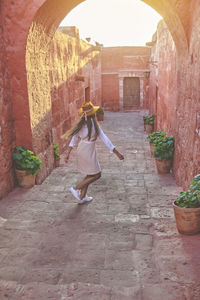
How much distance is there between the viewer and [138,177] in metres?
5.86

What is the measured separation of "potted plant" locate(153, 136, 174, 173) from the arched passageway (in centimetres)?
102

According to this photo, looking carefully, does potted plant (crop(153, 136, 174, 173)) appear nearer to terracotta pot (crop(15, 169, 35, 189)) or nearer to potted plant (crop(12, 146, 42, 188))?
potted plant (crop(12, 146, 42, 188))

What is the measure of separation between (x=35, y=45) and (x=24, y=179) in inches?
93.3

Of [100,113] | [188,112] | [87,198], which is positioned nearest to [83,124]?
[87,198]

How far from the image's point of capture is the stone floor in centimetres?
250

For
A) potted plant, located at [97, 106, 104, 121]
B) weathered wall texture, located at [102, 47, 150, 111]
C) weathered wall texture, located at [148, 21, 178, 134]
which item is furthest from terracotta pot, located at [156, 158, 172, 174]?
weathered wall texture, located at [102, 47, 150, 111]

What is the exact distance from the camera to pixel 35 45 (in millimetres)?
5152

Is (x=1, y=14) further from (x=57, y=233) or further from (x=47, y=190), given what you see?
(x=57, y=233)

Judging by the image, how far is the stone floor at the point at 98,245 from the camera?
2504 millimetres

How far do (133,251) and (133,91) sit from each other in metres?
18.3

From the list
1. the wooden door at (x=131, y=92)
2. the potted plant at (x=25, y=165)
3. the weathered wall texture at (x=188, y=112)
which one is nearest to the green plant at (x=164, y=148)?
the weathered wall texture at (x=188, y=112)

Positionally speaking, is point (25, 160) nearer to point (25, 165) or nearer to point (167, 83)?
point (25, 165)

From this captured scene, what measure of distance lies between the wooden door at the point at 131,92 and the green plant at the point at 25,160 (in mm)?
16116

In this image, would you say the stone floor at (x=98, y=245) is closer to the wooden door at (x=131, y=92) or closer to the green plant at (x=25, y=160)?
the green plant at (x=25, y=160)
